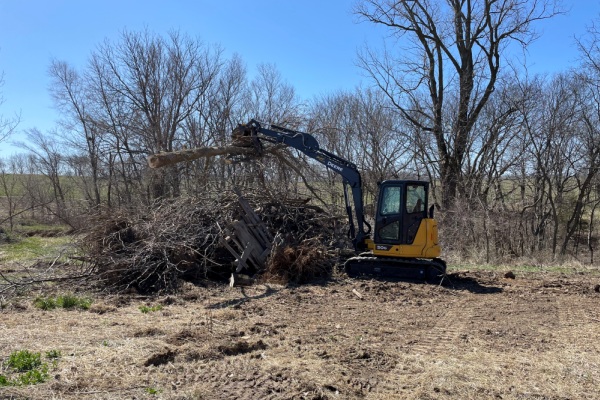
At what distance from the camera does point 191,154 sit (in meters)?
10.1

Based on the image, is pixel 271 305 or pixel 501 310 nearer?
pixel 501 310

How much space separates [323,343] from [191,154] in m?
5.63

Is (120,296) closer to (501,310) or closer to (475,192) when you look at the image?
(501,310)

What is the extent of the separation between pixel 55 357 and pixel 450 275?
319 inches

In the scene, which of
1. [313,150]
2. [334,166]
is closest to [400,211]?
[334,166]

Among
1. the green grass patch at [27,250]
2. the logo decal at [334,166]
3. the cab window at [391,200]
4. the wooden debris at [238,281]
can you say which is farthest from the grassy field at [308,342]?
the green grass patch at [27,250]

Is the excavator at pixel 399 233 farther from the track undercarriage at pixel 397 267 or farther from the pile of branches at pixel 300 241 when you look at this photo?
the pile of branches at pixel 300 241

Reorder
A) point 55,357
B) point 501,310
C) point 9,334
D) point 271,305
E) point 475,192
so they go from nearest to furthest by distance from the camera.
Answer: point 55,357 < point 9,334 < point 501,310 < point 271,305 < point 475,192

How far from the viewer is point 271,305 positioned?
827 cm

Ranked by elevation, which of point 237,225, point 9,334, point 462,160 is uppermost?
point 462,160

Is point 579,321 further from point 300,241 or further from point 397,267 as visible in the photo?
point 300,241

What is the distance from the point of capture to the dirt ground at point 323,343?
4512mm

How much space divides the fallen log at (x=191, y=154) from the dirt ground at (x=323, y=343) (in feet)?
8.56

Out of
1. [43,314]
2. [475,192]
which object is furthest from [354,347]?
[475,192]
